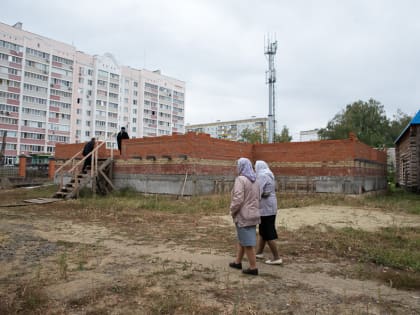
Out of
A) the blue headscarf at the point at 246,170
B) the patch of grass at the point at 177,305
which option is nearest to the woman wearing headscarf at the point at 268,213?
the blue headscarf at the point at 246,170

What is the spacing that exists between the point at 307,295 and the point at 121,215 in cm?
687

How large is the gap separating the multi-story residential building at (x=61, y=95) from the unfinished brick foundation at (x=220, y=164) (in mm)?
33424

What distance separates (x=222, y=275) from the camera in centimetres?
418

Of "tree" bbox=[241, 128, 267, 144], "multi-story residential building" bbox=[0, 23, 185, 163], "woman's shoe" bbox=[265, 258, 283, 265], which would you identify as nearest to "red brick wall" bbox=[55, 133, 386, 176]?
"woman's shoe" bbox=[265, 258, 283, 265]

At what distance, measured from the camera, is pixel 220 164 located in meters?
15.0

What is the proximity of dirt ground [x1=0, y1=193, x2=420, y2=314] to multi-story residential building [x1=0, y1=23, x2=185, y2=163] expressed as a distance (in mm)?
41449

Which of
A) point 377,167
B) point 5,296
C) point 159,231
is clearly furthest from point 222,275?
point 377,167

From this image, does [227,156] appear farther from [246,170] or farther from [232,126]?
[232,126]

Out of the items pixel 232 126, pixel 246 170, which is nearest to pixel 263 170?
pixel 246 170

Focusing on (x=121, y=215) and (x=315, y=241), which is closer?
(x=315, y=241)

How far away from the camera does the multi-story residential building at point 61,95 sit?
148ft

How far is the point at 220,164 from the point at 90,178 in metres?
5.65

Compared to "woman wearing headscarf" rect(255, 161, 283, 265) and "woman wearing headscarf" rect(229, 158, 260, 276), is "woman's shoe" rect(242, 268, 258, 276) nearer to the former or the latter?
"woman wearing headscarf" rect(229, 158, 260, 276)

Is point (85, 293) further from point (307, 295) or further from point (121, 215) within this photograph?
point (121, 215)
